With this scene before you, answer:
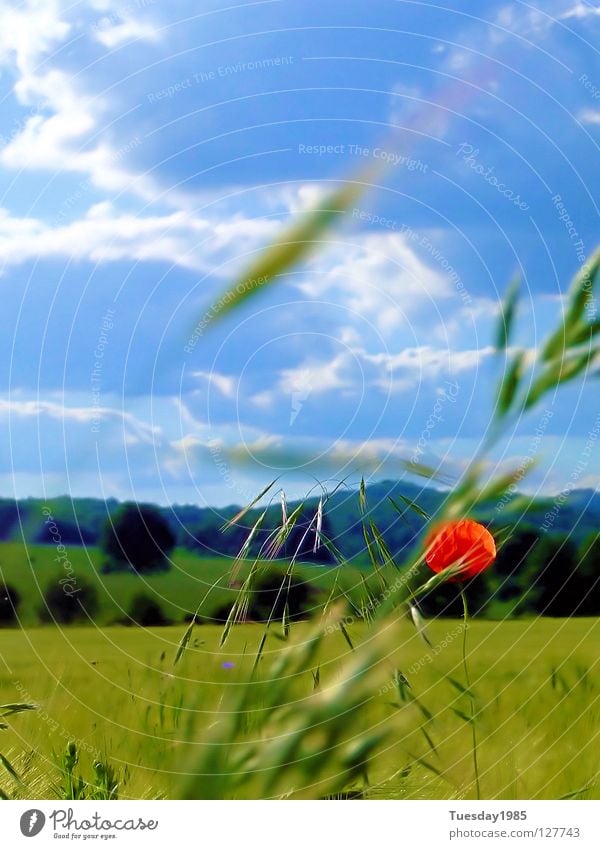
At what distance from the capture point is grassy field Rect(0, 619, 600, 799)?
140 centimetres

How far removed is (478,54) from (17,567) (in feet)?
3.63

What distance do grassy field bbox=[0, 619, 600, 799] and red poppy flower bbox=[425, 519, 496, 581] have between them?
11 cm

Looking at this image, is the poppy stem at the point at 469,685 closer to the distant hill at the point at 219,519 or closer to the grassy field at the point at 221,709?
the grassy field at the point at 221,709

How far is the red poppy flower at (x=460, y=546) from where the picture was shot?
1391 millimetres

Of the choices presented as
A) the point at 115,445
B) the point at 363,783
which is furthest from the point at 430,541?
the point at 115,445

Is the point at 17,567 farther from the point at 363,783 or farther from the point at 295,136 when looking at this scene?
the point at 295,136

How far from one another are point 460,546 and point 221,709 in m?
0.45

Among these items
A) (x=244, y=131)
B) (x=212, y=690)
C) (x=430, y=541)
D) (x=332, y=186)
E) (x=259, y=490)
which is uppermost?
(x=244, y=131)

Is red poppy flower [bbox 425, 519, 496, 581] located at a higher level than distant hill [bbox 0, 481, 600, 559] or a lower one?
lower

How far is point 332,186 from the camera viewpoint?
1427 mm
